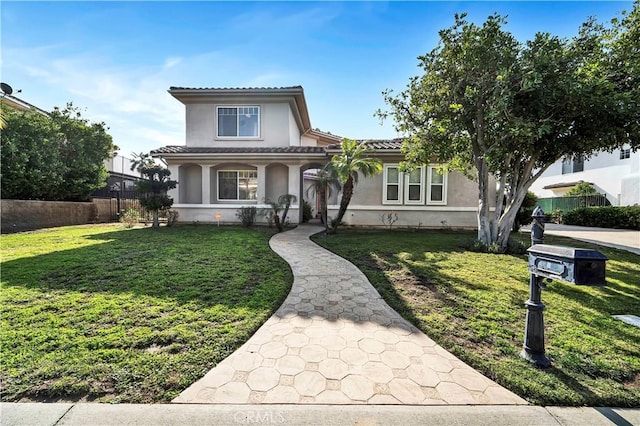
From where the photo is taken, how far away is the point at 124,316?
12.9 feet

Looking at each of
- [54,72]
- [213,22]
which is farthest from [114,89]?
[213,22]

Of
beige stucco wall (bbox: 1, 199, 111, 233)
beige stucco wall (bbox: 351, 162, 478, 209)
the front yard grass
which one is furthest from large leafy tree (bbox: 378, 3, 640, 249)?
beige stucco wall (bbox: 1, 199, 111, 233)

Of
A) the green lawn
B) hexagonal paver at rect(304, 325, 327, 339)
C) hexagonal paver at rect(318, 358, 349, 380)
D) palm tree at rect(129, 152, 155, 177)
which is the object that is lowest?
hexagonal paver at rect(318, 358, 349, 380)

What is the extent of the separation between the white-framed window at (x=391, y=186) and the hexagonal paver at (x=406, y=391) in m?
12.3

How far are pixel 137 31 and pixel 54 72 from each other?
3.92 m

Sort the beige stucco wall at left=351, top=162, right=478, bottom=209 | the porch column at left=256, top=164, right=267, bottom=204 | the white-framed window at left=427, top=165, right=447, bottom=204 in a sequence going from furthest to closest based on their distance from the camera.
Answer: the porch column at left=256, top=164, right=267, bottom=204
the white-framed window at left=427, top=165, right=447, bottom=204
the beige stucco wall at left=351, top=162, right=478, bottom=209

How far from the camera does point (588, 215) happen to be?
62.6 ft

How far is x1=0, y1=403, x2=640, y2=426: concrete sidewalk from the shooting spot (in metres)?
2.18

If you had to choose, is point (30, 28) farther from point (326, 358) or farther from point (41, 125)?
point (326, 358)

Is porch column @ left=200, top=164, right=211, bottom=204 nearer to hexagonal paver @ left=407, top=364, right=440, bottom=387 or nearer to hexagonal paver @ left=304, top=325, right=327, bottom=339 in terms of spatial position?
hexagonal paver @ left=304, top=325, right=327, bottom=339

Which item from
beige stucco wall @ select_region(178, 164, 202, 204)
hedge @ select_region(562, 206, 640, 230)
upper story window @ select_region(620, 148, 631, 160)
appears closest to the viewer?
beige stucco wall @ select_region(178, 164, 202, 204)

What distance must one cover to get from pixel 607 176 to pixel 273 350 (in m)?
32.8

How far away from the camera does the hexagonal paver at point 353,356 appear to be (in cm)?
303

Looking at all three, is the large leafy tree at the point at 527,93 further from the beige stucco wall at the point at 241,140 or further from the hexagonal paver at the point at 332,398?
the beige stucco wall at the point at 241,140
